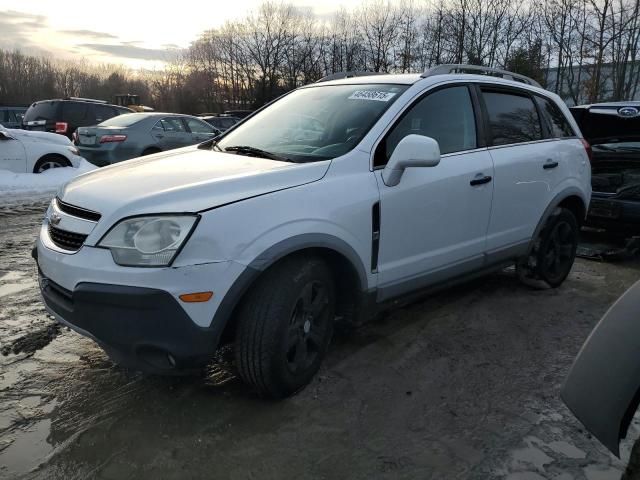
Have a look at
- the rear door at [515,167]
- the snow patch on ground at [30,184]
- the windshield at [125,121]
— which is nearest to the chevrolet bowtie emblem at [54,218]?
the rear door at [515,167]

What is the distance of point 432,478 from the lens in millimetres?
2344

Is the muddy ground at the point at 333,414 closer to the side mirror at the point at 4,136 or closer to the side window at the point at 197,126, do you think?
the side mirror at the point at 4,136

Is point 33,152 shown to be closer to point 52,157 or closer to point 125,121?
point 52,157

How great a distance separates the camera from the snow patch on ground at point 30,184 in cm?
876

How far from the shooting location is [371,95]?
141 inches

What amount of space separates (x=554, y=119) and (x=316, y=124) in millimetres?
2477

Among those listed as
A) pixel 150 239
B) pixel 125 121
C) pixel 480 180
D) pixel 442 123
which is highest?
pixel 125 121

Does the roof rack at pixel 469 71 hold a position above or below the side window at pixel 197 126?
above

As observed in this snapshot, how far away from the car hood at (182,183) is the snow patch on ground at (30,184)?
6.44m

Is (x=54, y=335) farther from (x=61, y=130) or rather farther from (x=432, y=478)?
(x=61, y=130)

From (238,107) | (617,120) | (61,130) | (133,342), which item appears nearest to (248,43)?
(238,107)

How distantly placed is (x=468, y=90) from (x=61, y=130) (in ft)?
40.3

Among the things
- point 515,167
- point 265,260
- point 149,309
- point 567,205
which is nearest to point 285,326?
point 265,260

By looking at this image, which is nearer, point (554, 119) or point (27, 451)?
point (27, 451)
